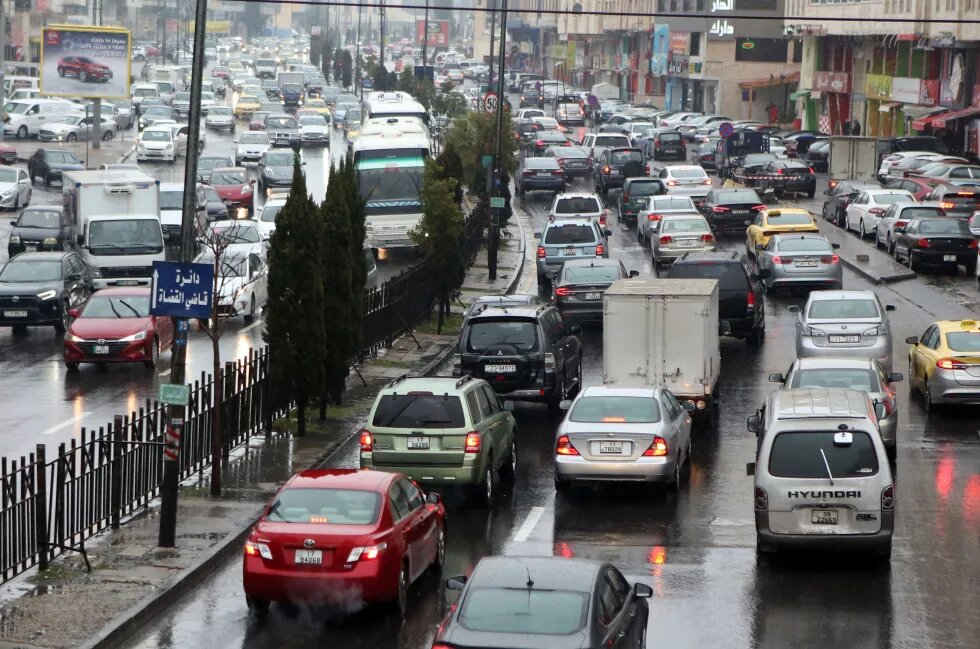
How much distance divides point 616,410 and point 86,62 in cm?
6261

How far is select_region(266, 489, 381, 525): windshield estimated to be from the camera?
14.7 metres

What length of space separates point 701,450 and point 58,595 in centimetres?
1058

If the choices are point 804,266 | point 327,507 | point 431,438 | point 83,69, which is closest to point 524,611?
point 327,507

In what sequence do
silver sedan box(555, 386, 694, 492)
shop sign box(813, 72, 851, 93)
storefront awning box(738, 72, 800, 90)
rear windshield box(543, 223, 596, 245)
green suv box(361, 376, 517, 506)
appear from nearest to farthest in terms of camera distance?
1. green suv box(361, 376, 517, 506)
2. silver sedan box(555, 386, 694, 492)
3. rear windshield box(543, 223, 596, 245)
4. shop sign box(813, 72, 851, 93)
5. storefront awning box(738, 72, 800, 90)

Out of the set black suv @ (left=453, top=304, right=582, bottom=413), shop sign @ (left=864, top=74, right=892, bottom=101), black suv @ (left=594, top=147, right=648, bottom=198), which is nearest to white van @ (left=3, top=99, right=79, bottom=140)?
black suv @ (left=594, top=147, right=648, bottom=198)

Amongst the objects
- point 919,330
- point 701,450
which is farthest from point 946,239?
point 701,450

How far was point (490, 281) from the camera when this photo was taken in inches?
1694

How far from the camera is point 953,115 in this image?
7169 centimetres

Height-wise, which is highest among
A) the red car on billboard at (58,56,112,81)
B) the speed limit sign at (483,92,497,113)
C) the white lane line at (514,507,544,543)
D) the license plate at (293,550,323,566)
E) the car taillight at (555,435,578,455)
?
the red car on billboard at (58,56,112,81)

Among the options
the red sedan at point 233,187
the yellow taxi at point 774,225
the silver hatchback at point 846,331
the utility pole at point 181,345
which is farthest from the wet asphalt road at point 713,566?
the red sedan at point 233,187

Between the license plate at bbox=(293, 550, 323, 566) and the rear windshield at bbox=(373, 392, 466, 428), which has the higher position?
the rear windshield at bbox=(373, 392, 466, 428)

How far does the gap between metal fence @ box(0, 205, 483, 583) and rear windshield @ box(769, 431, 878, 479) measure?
23.3 feet

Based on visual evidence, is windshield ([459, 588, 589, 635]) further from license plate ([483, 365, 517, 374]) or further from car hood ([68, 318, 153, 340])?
car hood ([68, 318, 153, 340])

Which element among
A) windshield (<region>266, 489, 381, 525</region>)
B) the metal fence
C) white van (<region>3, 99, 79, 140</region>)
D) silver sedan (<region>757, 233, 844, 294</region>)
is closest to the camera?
windshield (<region>266, 489, 381, 525</region>)
